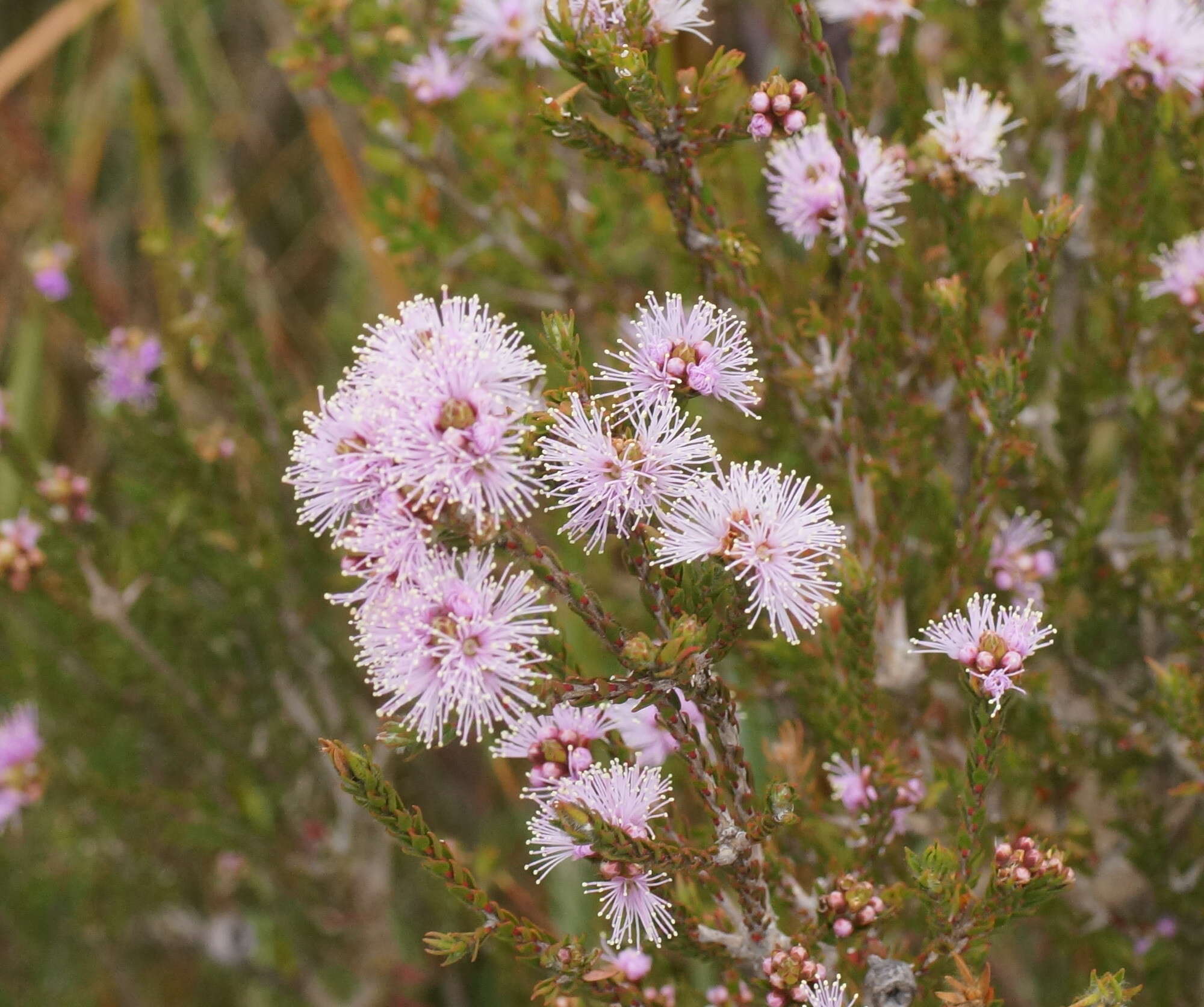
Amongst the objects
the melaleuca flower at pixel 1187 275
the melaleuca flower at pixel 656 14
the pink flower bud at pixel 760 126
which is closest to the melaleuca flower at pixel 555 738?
the pink flower bud at pixel 760 126

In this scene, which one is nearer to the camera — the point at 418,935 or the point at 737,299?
the point at 737,299

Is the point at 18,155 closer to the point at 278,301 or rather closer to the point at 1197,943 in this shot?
the point at 278,301

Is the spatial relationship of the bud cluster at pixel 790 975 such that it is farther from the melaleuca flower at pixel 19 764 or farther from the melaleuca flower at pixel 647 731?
the melaleuca flower at pixel 19 764

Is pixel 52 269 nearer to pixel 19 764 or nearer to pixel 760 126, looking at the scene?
pixel 19 764

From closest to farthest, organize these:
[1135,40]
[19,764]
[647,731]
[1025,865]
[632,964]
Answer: [1025,865], [632,964], [647,731], [1135,40], [19,764]

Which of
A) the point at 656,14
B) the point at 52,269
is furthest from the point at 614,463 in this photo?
the point at 52,269

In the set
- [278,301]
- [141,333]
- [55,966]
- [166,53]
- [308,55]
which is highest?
[166,53]

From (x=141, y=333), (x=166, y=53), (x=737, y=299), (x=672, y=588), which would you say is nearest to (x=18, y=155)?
(x=166, y=53)
